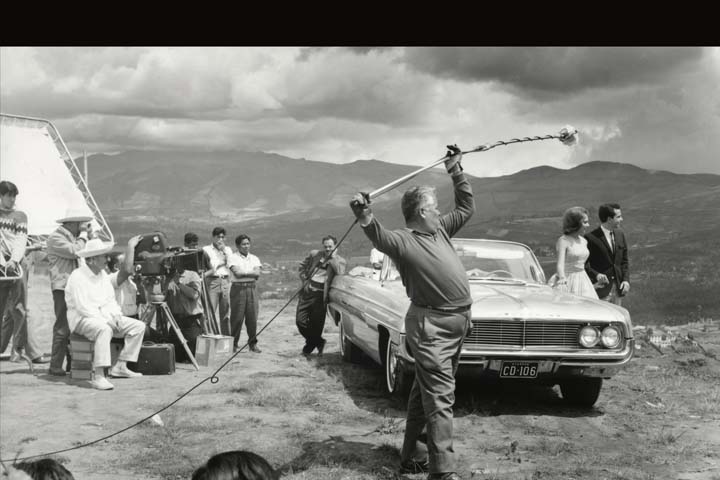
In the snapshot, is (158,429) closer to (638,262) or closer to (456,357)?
(456,357)

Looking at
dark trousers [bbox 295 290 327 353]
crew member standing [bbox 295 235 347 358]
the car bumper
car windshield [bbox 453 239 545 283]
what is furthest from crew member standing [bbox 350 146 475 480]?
dark trousers [bbox 295 290 327 353]

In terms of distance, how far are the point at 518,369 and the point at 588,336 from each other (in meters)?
0.67

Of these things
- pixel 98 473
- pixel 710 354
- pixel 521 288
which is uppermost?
pixel 521 288

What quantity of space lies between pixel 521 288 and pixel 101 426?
3991 mm

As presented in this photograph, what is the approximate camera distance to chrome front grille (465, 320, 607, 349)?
20.1ft

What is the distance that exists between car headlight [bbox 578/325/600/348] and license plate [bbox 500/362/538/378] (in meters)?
0.45

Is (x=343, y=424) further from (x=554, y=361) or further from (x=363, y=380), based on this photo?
(x=363, y=380)

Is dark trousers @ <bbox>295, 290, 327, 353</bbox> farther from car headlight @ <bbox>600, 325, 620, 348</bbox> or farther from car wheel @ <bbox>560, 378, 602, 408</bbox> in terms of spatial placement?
car headlight @ <bbox>600, 325, 620, 348</bbox>

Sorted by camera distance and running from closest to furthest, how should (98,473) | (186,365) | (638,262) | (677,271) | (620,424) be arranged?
1. (98,473)
2. (620,424)
3. (186,365)
4. (677,271)
5. (638,262)

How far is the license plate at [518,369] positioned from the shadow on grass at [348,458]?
1.29 m

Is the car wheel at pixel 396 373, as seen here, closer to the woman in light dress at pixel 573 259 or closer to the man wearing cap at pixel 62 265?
the woman in light dress at pixel 573 259

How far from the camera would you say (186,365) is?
8.98 metres

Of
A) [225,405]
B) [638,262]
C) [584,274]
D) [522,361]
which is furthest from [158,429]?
[638,262]

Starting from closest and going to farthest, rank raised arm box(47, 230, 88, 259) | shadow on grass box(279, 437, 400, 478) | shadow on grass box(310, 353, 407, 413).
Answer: shadow on grass box(279, 437, 400, 478)
shadow on grass box(310, 353, 407, 413)
raised arm box(47, 230, 88, 259)
